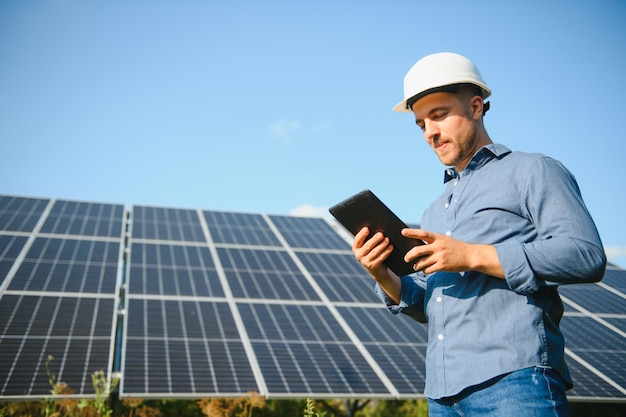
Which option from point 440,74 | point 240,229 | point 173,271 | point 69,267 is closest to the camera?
point 440,74

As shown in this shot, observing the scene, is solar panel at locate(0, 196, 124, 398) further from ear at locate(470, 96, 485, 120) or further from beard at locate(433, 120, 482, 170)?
ear at locate(470, 96, 485, 120)

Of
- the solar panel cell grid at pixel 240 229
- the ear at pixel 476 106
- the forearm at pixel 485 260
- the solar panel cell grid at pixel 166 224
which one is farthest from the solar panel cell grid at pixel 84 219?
the forearm at pixel 485 260

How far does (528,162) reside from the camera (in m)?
2.27

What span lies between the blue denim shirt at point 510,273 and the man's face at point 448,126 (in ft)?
0.25

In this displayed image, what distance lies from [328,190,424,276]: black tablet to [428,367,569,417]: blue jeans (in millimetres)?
598

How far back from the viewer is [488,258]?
2107 mm

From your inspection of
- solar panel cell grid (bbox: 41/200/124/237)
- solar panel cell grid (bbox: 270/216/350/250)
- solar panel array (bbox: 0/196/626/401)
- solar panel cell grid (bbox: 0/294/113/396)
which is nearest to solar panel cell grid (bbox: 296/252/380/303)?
solar panel array (bbox: 0/196/626/401)

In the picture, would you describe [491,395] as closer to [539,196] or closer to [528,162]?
[539,196]

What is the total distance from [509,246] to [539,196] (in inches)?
9.2

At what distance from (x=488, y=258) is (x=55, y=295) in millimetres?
8481

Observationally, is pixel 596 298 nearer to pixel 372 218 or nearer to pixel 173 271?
pixel 173 271

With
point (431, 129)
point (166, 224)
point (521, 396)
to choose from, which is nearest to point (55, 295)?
point (166, 224)

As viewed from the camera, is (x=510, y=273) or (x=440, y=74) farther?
(x=440, y=74)

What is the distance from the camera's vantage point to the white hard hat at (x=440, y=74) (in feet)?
7.83
